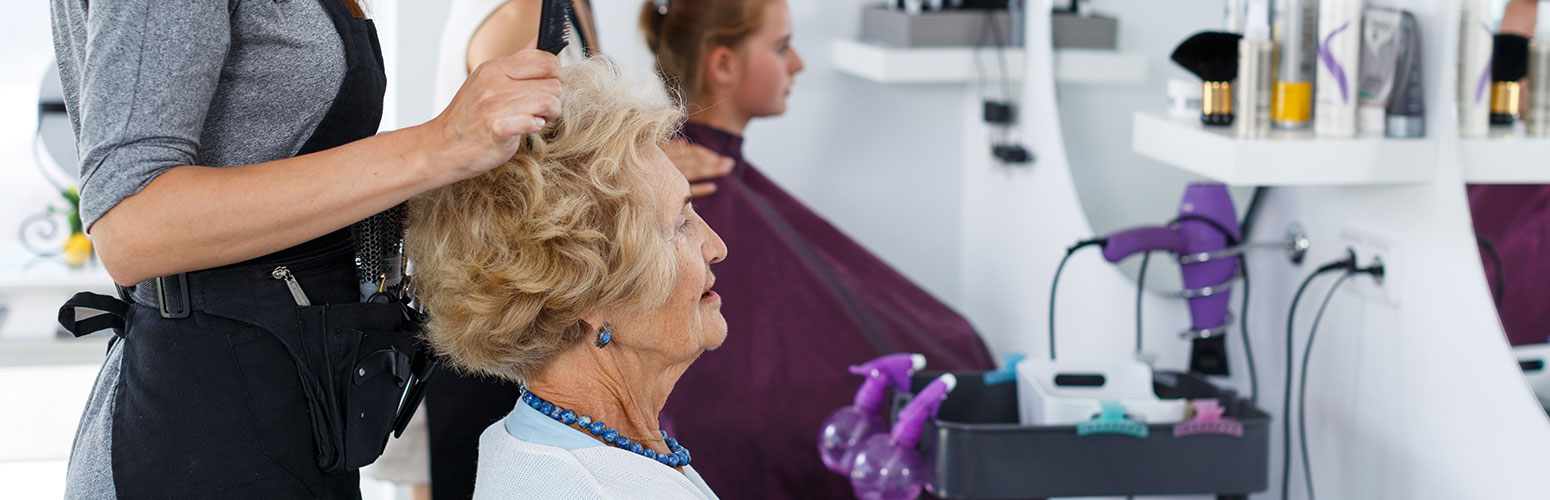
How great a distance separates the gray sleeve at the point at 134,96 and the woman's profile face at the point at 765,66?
163 centimetres

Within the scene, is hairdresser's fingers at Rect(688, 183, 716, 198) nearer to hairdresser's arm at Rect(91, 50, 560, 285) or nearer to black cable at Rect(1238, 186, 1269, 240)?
black cable at Rect(1238, 186, 1269, 240)

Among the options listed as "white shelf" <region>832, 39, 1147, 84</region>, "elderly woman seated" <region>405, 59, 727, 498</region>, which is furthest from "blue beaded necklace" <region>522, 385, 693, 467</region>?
"white shelf" <region>832, 39, 1147, 84</region>

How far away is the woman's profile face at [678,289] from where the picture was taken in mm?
1139

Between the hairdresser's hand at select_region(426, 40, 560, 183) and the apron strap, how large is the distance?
0.38 meters

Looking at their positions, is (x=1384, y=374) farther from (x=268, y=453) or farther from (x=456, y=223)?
(x=268, y=453)

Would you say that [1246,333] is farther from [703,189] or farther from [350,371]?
[350,371]

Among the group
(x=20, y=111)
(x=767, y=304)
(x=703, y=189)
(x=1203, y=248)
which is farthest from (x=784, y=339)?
(x=20, y=111)

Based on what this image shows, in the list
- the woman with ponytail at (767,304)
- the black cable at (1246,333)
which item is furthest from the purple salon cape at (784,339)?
the black cable at (1246,333)

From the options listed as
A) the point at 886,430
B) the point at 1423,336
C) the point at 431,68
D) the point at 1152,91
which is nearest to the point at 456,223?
the point at 886,430

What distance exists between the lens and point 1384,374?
1633 millimetres

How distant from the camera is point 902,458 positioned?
5.49ft

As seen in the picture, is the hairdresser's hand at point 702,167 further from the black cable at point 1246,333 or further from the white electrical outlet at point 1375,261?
the white electrical outlet at point 1375,261

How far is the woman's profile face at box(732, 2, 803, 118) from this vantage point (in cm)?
253

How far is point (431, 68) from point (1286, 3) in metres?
2.15
